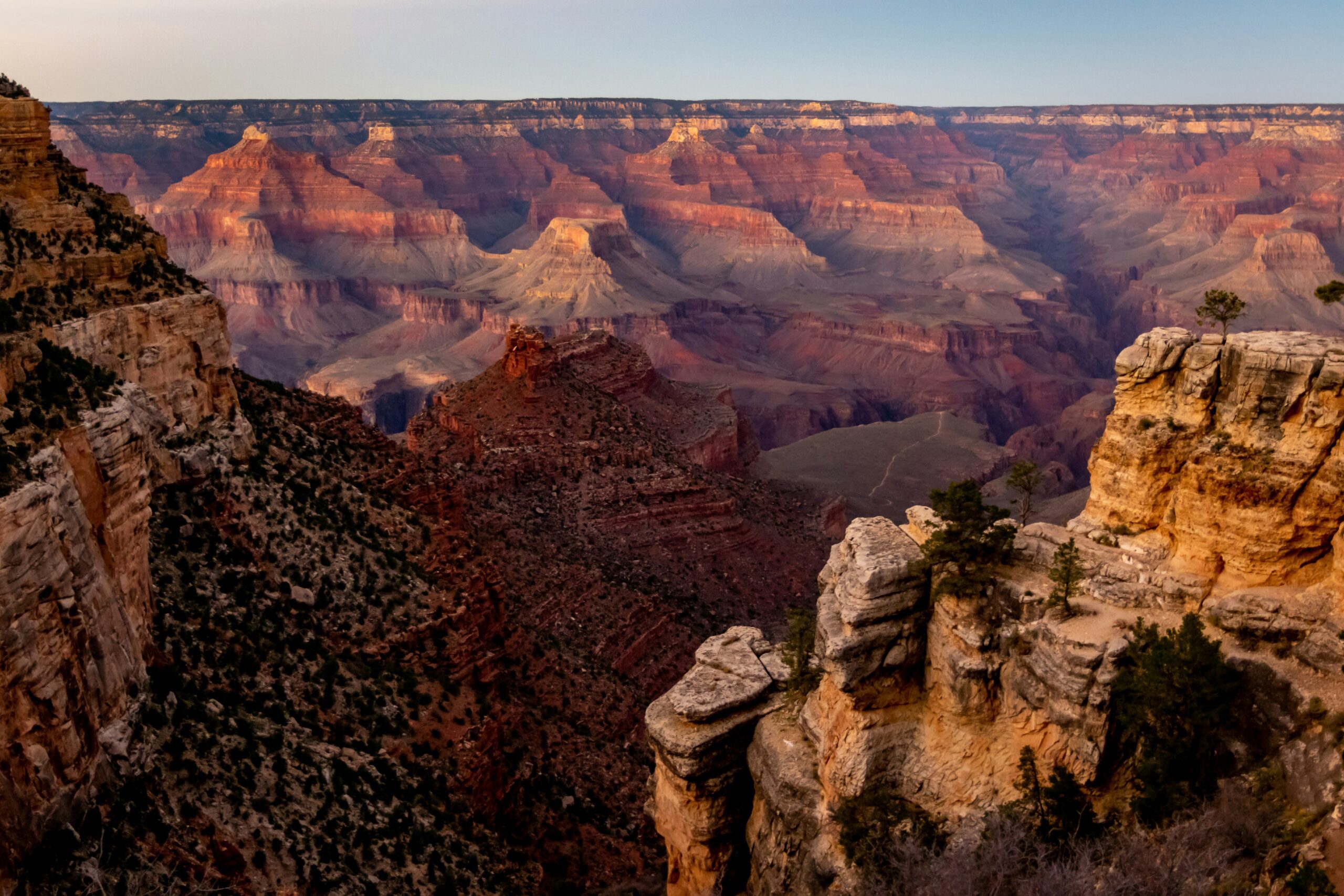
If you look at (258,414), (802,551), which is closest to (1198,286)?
(802,551)

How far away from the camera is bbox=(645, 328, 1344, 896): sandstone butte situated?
728 inches

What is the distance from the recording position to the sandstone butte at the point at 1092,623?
18484 mm

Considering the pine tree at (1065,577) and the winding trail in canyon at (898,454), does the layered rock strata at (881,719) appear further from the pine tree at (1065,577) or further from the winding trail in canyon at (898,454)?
the winding trail in canyon at (898,454)

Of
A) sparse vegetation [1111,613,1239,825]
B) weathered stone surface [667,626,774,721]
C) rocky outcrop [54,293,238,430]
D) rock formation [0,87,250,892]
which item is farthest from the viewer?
rocky outcrop [54,293,238,430]

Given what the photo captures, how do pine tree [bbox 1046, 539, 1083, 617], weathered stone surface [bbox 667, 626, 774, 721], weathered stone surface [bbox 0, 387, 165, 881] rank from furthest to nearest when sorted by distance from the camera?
1. weathered stone surface [bbox 667, 626, 774, 721]
2. pine tree [bbox 1046, 539, 1083, 617]
3. weathered stone surface [bbox 0, 387, 165, 881]

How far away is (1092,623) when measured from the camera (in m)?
19.8

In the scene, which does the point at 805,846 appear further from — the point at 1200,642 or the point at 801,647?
the point at 1200,642

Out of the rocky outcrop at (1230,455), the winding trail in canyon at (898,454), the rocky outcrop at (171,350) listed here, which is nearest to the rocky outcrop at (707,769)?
the rocky outcrop at (1230,455)

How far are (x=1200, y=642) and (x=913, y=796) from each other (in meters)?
5.91

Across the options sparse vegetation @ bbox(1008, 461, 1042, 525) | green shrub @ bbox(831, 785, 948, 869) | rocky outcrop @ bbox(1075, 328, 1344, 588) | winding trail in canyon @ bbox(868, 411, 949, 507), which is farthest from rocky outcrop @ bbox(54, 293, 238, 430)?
winding trail in canyon @ bbox(868, 411, 949, 507)

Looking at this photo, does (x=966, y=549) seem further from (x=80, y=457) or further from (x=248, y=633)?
(x=80, y=457)

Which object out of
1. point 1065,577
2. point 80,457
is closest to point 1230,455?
point 1065,577

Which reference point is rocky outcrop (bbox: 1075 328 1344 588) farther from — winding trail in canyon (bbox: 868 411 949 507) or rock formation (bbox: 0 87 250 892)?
winding trail in canyon (bbox: 868 411 949 507)

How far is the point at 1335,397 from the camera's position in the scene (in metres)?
18.4
